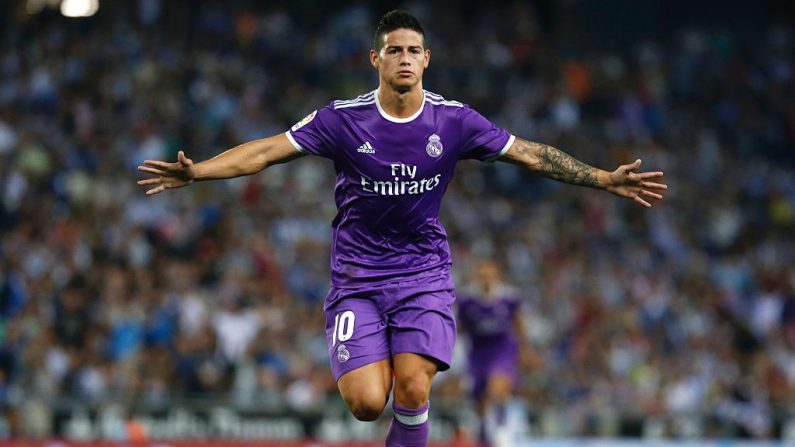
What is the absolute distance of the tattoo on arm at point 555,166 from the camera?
310 inches

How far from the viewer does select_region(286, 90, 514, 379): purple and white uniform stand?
761cm

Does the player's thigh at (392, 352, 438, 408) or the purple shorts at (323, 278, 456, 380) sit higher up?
the purple shorts at (323, 278, 456, 380)

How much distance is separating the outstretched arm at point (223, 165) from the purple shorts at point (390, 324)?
0.89 m

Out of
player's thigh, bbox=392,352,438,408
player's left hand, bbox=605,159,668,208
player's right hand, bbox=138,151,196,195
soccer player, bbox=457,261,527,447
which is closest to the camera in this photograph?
player's right hand, bbox=138,151,196,195

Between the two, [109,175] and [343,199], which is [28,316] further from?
[343,199]

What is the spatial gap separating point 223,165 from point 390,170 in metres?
0.94

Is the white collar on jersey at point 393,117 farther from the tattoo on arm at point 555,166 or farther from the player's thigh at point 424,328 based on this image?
the player's thigh at point 424,328

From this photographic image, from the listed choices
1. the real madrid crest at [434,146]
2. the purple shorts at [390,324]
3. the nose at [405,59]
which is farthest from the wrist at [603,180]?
the nose at [405,59]

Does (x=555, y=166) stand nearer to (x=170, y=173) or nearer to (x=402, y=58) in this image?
(x=402, y=58)

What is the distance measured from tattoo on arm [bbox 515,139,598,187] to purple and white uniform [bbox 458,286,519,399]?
596 centimetres

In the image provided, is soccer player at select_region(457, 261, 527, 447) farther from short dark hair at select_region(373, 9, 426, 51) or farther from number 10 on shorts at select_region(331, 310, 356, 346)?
short dark hair at select_region(373, 9, 426, 51)

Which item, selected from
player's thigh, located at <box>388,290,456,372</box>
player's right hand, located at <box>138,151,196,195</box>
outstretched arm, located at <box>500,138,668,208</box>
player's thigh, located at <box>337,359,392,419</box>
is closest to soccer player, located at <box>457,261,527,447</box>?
outstretched arm, located at <box>500,138,668,208</box>

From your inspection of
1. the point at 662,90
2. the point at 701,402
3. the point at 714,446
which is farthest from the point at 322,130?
the point at 662,90

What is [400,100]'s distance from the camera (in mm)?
7637
